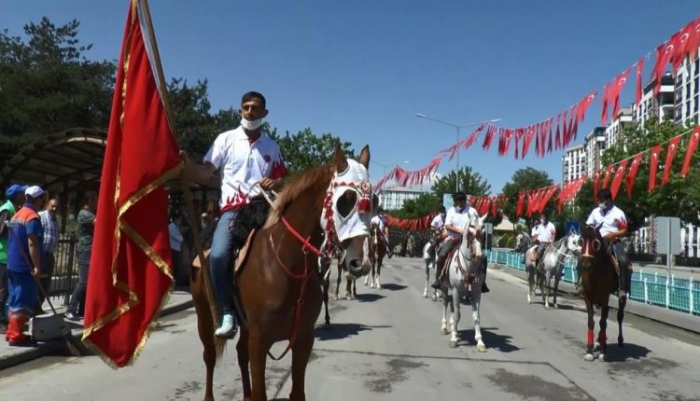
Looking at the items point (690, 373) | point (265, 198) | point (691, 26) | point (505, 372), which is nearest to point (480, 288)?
point (505, 372)

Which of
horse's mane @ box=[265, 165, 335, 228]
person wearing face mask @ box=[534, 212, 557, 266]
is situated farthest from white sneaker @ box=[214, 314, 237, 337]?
person wearing face mask @ box=[534, 212, 557, 266]

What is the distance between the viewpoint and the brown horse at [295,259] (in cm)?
357

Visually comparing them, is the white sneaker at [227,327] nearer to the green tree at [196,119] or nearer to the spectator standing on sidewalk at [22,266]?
the spectator standing on sidewalk at [22,266]

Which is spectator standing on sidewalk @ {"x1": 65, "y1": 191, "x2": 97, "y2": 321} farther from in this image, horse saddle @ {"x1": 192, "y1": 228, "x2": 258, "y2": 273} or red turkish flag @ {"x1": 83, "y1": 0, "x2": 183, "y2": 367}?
red turkish flag @ {"x1": 83, "y1": 0, "x2": 183, "y2": 367}

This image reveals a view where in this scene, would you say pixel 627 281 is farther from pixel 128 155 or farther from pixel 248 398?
pixel 128 155

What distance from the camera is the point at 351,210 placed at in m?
3.47

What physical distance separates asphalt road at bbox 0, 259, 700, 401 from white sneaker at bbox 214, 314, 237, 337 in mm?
2165

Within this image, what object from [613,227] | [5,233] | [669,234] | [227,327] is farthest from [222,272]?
[669,234]

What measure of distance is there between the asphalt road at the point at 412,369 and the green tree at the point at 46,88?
21076mm

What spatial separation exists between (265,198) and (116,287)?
1343 millimetres

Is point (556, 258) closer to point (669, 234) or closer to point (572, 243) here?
point (572, 243)

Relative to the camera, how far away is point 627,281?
32.1 feet

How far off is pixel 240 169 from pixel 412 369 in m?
4.46

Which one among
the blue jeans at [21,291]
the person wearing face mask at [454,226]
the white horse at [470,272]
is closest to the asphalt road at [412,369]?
the white horse at [470,272]
